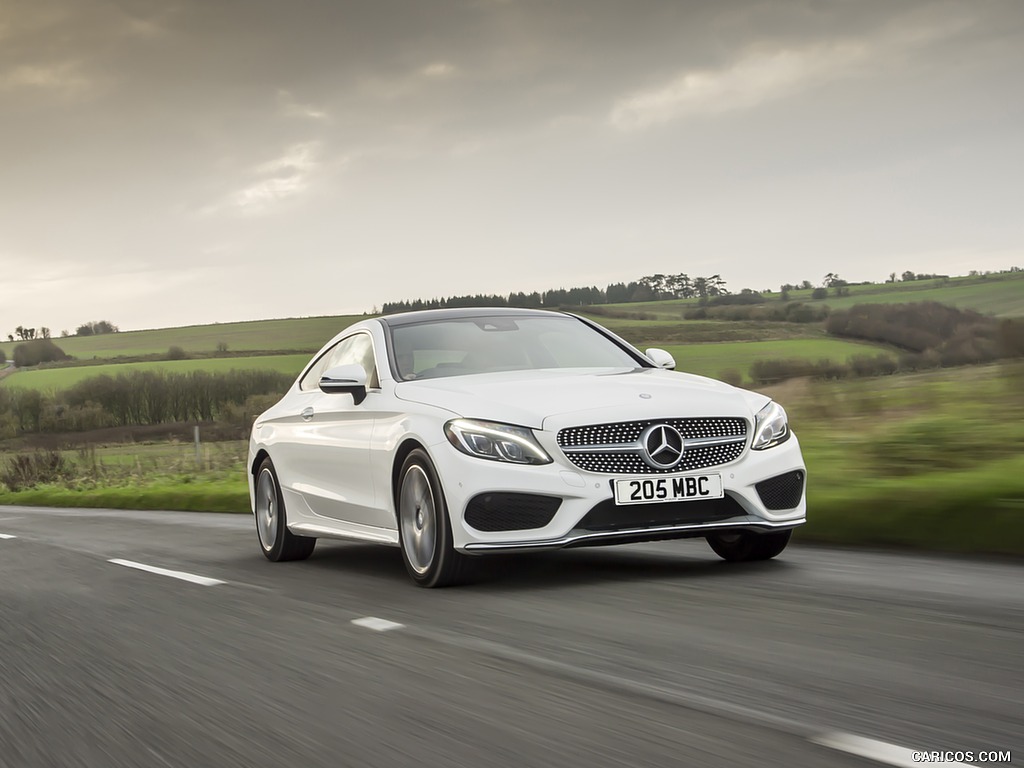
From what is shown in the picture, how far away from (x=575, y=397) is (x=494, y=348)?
1.32m

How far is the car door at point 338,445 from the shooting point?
7953mm

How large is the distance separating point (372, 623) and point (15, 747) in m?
2.21

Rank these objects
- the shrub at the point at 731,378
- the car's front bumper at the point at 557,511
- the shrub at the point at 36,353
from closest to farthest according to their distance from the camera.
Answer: the car's front bumper at the point at 557,511 → the shrub at the point at 731,378 → the shrub at the point at 36,353

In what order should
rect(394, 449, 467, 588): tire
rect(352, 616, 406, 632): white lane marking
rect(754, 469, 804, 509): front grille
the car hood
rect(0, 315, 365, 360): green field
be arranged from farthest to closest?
rect(0, 315, 365, 360): green field → rect(754, 469, 804, 509): front grille → rect(394, 449, 467, 588): tire → the car hood → rect(352, 616, 406, 632): white lane marking

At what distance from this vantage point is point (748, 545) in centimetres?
766

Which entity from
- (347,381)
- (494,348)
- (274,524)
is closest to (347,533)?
(347,381)

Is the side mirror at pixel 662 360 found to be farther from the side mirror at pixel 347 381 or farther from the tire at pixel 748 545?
the side mirror at pixel 347 381

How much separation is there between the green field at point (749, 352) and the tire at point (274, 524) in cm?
521

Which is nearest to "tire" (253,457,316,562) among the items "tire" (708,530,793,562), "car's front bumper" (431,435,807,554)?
"car's front bumper" (431,435,807,554)

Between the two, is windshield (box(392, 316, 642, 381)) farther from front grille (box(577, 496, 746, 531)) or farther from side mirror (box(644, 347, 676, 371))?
front grille (box(577, 496, 746, 531))

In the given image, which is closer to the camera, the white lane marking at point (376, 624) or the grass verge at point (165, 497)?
the white lane marking at point (376, 624)

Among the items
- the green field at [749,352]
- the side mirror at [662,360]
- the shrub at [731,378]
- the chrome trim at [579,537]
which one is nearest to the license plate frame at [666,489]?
the chrome trim at [579,537]

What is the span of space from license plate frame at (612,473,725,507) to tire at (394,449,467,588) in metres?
0.92

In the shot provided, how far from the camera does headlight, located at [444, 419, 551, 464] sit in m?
6.71
